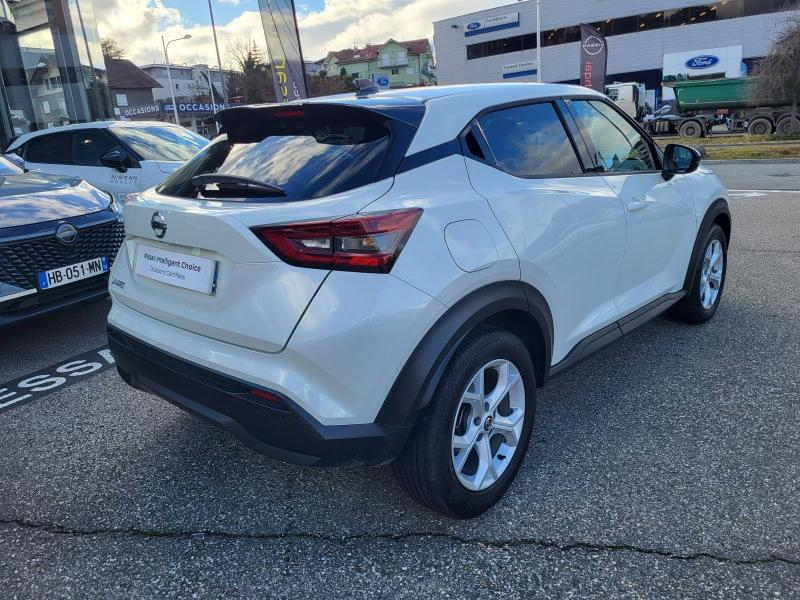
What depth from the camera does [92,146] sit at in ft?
24.5

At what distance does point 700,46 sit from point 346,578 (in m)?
52.4

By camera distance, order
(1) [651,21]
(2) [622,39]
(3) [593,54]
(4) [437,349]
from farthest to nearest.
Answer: (2) [622,39], (1) [651,21], (3) [593,54], (4) [437,349]

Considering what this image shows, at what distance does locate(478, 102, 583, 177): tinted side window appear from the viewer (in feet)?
8.36

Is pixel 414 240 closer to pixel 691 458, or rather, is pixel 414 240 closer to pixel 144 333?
pixel 144 333

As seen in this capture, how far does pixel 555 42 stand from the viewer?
51219 mm

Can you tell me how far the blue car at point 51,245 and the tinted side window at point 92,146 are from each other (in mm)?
2521

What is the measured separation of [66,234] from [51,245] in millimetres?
Answer: 135

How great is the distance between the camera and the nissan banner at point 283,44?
18016 mm

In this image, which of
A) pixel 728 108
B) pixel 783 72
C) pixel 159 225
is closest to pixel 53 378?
pixel 159 225

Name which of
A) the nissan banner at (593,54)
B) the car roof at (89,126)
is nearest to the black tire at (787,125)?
the nissan banner at (593,54)

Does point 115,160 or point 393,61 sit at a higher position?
point 393,61

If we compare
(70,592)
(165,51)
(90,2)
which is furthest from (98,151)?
(165,51)

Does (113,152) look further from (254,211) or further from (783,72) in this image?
(783,72)

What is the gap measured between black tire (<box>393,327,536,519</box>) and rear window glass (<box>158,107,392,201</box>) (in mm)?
719
